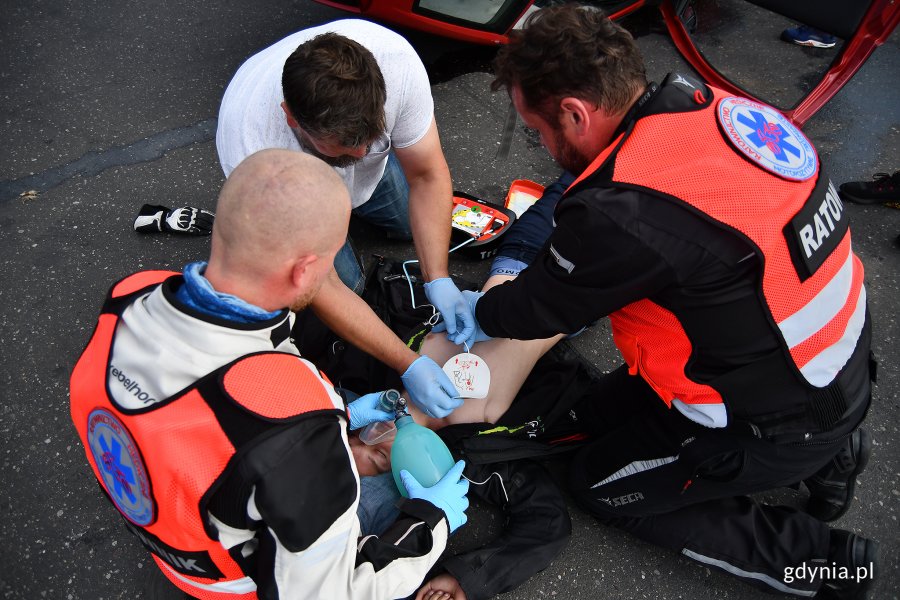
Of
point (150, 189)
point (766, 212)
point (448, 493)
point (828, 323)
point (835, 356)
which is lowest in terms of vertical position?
point (150, 189)

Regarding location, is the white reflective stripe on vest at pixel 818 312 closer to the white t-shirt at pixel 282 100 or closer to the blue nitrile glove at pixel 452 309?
the blue nitrile glove at pixel 452 309

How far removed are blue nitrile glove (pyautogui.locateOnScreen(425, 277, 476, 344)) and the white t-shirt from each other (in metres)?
0.55

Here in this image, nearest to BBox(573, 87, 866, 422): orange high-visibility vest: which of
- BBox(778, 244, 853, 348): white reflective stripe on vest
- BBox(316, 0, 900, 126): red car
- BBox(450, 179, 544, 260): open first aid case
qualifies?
BBox(778, 244, 853, 348): white reflective stripe on vest

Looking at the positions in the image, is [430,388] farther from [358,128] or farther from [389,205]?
[389,205]

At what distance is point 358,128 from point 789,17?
295 cm

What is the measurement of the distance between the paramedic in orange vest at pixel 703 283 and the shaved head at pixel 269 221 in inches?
25.1

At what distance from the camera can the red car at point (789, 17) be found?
3.38 meters

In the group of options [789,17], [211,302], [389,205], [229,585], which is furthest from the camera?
[789,17]

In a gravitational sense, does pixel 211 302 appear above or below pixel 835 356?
above

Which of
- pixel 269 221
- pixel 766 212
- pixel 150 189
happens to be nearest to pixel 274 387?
pixel 269 221

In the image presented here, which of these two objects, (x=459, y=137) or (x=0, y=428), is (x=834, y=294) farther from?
(x=0, y=428)

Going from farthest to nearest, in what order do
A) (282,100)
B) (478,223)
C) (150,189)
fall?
1. (150,189)
2. (478,223)
3. (282,100)

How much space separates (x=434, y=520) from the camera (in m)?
1.70

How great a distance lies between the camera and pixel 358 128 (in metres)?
1.85
